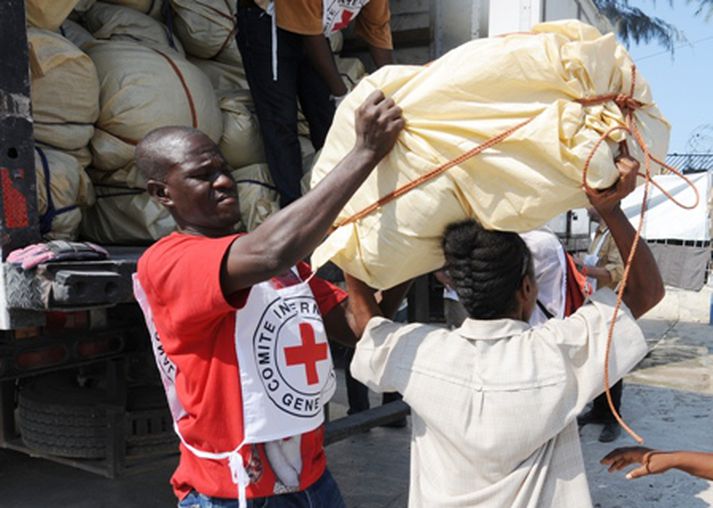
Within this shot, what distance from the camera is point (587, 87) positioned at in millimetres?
1308

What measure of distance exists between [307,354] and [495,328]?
16.0 inches

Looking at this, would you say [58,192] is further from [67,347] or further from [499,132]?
[499,132]

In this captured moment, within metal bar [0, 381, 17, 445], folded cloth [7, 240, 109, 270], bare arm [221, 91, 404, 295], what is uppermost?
bare arm [221, 91, 404, 295]

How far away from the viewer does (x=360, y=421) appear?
287 cm

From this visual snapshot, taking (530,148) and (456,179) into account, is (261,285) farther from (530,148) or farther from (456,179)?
(530,148)

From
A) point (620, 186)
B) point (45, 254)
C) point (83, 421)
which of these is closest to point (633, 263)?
point (620, 186)

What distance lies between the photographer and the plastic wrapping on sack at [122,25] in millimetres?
3049

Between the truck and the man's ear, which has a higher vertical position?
the man's ear

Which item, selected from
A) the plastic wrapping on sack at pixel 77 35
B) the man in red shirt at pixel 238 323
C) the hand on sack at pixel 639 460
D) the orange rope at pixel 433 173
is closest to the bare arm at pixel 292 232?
the man in red shirt at pixel 238 323

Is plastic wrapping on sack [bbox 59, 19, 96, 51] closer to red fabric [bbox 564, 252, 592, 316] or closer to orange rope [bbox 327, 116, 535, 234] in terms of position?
orange rope [bbox 327, 116, 535, 234]

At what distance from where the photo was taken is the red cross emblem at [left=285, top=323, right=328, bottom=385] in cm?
152

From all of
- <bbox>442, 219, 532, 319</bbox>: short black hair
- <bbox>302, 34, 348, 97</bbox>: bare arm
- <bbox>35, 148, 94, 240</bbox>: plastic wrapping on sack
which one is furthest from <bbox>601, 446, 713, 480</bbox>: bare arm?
<bbox>302, 34, 348, 97</bbox>: bare arm

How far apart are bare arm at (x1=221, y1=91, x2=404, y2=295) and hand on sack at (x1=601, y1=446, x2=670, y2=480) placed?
76 cm

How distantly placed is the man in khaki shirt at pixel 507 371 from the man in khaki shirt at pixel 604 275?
245 cm
